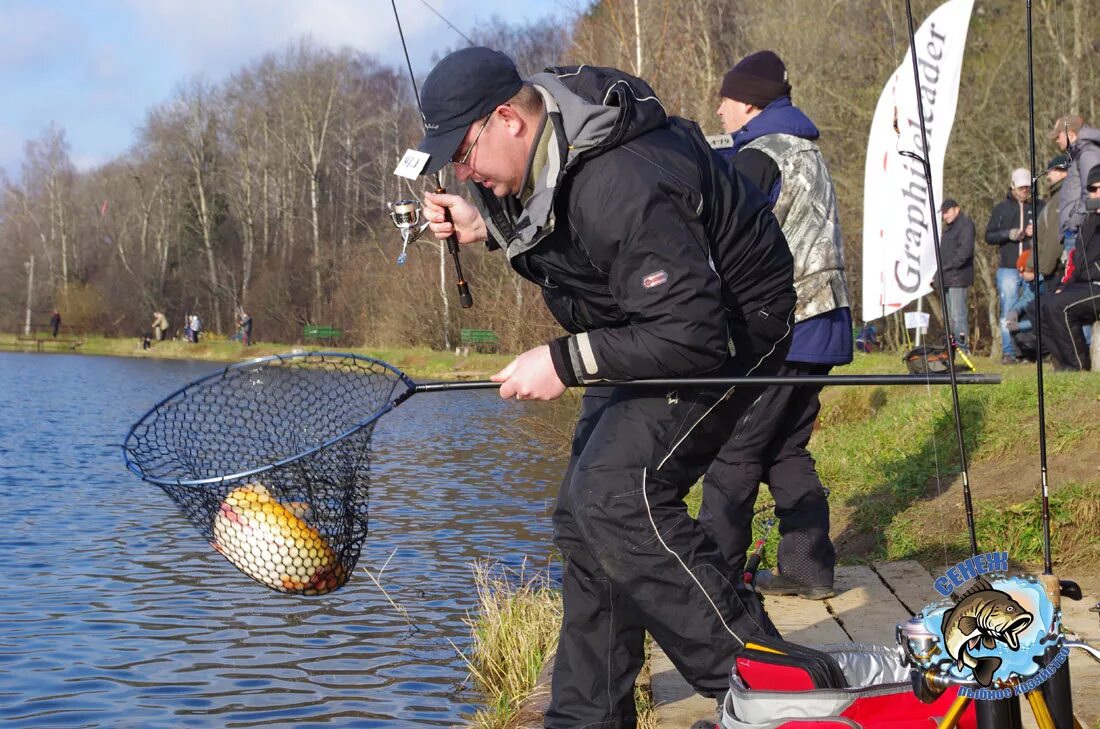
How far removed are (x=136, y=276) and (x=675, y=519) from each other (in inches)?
2632

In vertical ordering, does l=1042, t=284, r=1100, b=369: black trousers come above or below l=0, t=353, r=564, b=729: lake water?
above

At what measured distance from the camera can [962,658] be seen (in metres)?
1.96

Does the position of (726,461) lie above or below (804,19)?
below

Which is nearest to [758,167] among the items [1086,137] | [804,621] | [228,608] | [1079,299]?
[804,621]

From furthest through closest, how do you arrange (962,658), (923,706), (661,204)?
(661,204) < (923,706) < (962,658)

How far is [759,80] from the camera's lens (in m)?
5.54

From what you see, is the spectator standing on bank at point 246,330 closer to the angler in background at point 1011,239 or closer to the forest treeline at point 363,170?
the forest treeline at point 363,170

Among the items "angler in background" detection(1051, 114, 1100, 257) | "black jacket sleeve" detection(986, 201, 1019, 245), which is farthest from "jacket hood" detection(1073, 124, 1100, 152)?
"black jacket sleeve" detection(986, 201, 1019, 245)

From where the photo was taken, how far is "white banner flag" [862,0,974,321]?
41.2ft

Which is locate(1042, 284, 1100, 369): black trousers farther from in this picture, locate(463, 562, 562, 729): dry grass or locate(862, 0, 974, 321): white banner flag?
locate(463, 562, 562, 729): dry grass

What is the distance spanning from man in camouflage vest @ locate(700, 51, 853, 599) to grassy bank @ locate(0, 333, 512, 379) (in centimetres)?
1992

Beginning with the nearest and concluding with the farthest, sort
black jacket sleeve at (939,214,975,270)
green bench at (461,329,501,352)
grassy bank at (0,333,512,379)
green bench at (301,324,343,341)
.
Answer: black jacket sleeve at (939,214,975,270)
grassy bank at (0,333,512,379)
green bench at (461,329,501,352)
green bench at (301,324,343,341)

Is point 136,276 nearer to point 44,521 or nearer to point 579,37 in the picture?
point 579,37

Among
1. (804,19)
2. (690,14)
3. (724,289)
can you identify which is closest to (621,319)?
(724,289)
